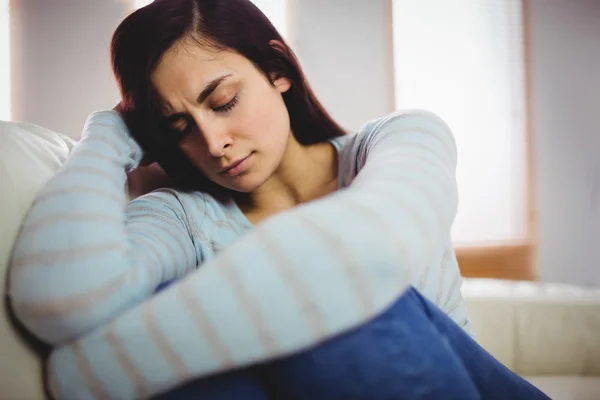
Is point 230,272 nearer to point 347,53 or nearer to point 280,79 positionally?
point 280,79

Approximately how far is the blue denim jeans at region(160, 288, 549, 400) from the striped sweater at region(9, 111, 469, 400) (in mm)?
55

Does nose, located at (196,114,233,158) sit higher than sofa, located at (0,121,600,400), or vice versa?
nose, located at (196,114,233,158)

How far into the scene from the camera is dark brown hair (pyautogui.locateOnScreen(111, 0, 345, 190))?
729mm

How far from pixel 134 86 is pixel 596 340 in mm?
1215

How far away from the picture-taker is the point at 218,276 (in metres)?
0.39

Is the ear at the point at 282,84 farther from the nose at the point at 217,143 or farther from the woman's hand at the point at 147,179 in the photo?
the woman's hand at the point at 147,179

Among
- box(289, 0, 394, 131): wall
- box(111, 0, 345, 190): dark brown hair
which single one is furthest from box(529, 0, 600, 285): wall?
box(111, 0, 345, 190): dark brown hair

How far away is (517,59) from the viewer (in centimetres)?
273

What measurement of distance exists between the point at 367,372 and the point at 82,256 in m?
0.31

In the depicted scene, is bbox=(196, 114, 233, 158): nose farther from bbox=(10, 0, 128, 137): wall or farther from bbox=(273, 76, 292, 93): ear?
bbox=(10, 0, 128, 137): wall

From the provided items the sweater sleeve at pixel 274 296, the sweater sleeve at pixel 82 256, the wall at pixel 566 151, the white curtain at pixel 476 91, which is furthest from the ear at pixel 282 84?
the wall at pixel 566 151

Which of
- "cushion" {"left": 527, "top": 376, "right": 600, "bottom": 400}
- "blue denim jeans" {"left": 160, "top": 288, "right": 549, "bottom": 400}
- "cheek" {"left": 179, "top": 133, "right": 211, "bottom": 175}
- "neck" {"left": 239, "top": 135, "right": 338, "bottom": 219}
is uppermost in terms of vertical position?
"cheek" {"left": 179, "top": 133, "right": 211, "bottom": 175}

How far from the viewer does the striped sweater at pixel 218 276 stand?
38 centimetres

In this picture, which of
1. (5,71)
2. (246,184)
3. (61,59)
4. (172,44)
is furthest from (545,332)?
(5,71)
